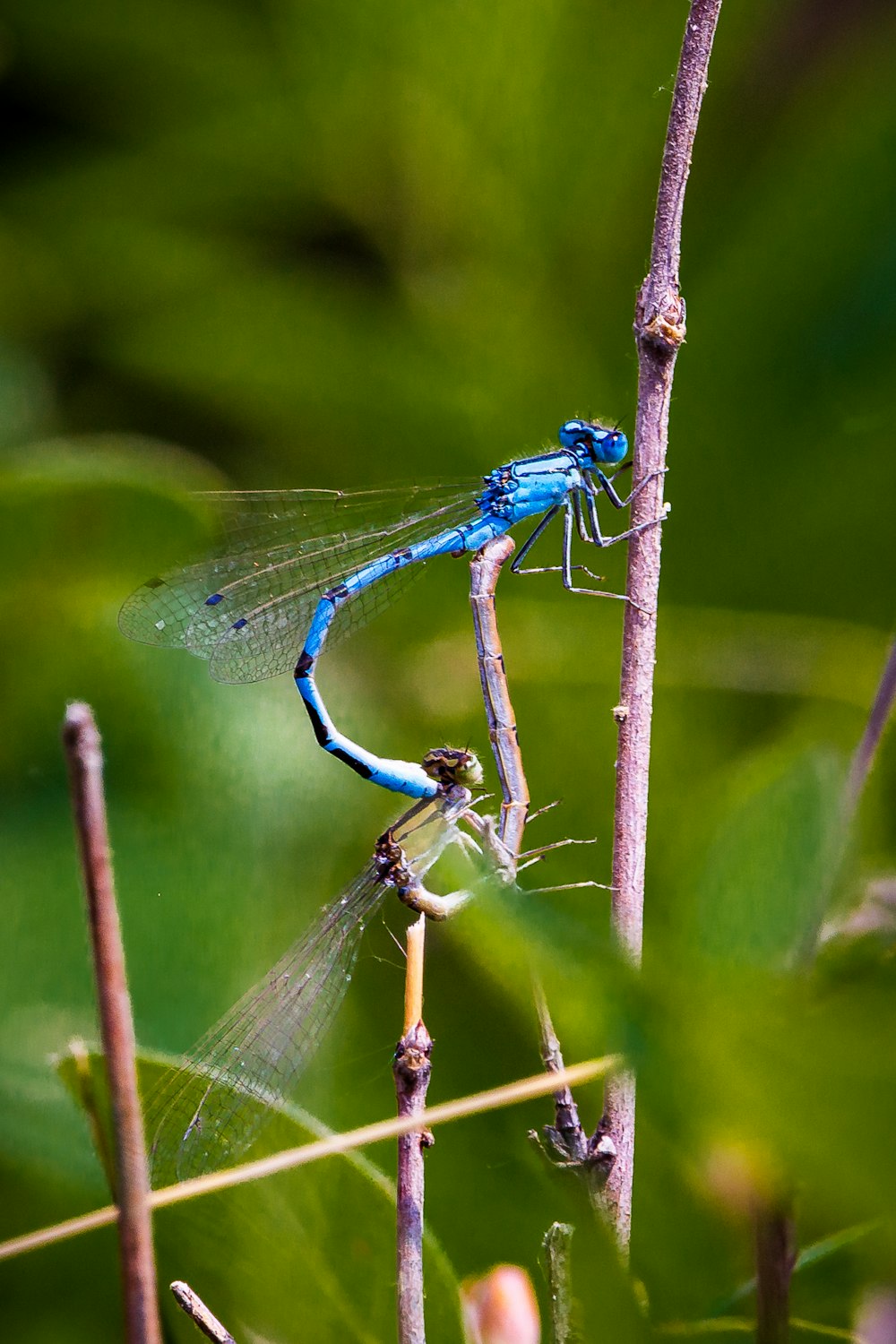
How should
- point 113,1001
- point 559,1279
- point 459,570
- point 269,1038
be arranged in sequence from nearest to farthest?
point 113,1001 → point 559,1279 → point 269,1038 → point 459,570

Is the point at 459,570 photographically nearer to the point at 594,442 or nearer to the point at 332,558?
the point at 332,558

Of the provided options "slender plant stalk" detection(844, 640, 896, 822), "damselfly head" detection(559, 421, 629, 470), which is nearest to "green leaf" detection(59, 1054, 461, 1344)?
"slender plant stalk" detection(844, 640, 896, 822)

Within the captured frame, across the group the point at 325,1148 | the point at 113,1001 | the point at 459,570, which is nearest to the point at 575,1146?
the point at 325,1148

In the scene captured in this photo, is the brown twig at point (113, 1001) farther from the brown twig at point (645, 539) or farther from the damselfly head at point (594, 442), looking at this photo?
the damselfly head at point (594, 442)

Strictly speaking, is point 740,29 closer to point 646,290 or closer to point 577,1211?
point 646,290

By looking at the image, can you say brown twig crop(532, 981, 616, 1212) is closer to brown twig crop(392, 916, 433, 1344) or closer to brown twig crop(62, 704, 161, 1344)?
brown twig crop(392, 916, 433, 1344)

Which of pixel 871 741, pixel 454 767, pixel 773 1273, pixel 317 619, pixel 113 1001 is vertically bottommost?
pixel 773 1273

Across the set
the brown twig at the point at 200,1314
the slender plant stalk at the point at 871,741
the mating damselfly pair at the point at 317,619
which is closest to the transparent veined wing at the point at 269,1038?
the mating damselfly pair at the point at 317,619

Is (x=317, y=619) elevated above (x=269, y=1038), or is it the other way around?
(x=317, y=619)
